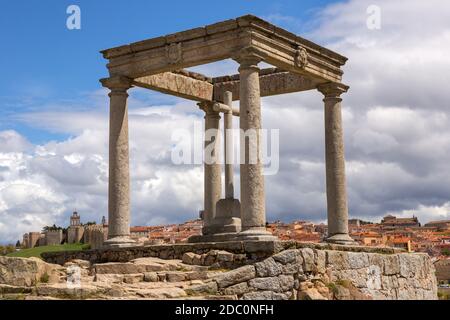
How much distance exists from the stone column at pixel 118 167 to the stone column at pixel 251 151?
4.24 m

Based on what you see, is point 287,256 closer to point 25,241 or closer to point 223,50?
point 223,50

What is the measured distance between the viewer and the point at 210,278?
1770cm

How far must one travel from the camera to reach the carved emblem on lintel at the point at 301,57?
23.2m

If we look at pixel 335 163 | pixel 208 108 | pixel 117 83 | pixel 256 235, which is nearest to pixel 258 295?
pixel 256 235

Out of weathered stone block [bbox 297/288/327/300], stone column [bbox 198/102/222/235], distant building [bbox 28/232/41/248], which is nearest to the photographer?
weathered stone block [bbox 297/288/327/300]

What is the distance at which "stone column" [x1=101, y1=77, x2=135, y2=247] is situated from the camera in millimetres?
23250

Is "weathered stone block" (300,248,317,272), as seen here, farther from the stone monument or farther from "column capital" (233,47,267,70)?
"column capital" (233,47,267,70)

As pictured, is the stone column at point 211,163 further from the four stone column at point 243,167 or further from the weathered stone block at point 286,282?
the weathered stone block at point 286,282

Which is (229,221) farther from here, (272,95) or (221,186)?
(272,95)

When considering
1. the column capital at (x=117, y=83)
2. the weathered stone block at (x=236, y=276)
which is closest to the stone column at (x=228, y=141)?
the column capital at (x=117, y=83)

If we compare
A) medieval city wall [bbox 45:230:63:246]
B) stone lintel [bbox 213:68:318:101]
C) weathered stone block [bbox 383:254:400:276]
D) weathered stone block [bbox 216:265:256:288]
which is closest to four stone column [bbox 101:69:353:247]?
stone lintel [bbox 213:68:318:101]

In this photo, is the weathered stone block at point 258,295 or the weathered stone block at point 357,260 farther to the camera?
the weathered stone block at point 357,260

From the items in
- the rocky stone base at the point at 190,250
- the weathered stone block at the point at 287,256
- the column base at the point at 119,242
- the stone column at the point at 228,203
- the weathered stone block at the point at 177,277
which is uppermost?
the stone column at the point at 228,203

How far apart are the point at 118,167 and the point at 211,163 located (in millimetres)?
4413
